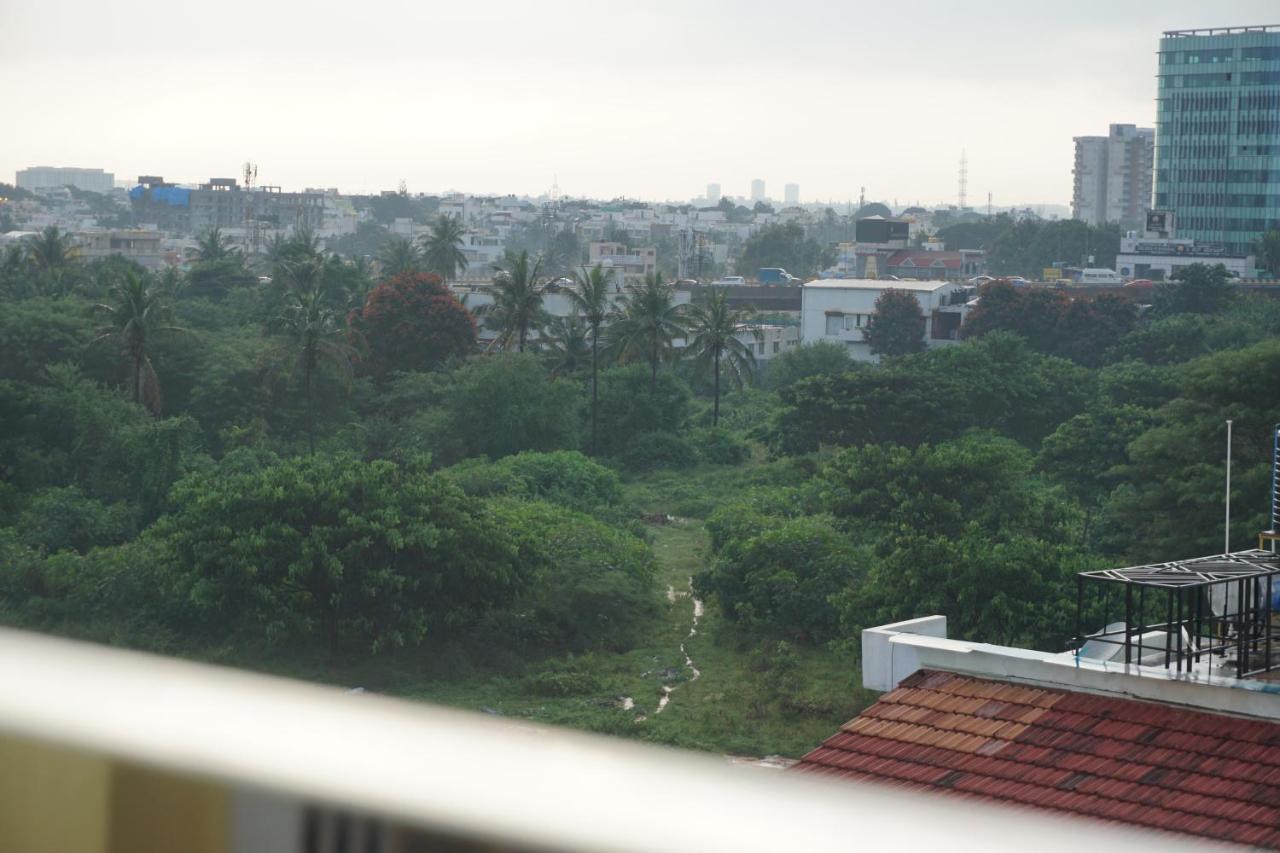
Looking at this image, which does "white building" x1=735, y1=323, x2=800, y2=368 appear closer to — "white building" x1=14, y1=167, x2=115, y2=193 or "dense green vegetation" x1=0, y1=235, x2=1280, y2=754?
"dense green vegetation" x1=0, y1=235, x2=1280, y2=754

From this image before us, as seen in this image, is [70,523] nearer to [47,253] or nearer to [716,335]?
[716,335]

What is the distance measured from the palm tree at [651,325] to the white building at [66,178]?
118255mm

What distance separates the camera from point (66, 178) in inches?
5546

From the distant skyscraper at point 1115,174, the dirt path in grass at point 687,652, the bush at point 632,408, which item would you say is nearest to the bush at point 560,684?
the dirt path in grass at point 687,652

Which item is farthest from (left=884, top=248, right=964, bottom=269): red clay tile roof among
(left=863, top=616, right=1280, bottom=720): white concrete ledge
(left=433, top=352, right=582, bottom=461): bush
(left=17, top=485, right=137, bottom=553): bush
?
(left=863, top=616, right=1280, bottom=720): white concrete ledge

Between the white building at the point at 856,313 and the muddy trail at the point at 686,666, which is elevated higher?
the white building at the point at 856,313

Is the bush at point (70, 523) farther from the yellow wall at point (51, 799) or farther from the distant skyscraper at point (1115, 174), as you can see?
the distant skyscraper at point (1115, 174)

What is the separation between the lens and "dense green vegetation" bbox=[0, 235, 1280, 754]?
13523 millimetres

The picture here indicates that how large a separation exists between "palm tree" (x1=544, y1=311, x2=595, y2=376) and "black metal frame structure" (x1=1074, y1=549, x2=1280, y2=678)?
66.0 ft

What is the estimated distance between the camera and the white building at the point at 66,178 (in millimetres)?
137613

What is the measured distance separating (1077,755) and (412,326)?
21693 mm

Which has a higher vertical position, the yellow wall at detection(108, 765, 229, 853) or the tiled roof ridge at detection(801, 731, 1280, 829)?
the yellow wall at detection(108, 765, 229, 853)

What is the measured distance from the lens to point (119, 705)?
1.08 meters

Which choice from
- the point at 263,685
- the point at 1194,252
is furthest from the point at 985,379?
the point at 1194,252
